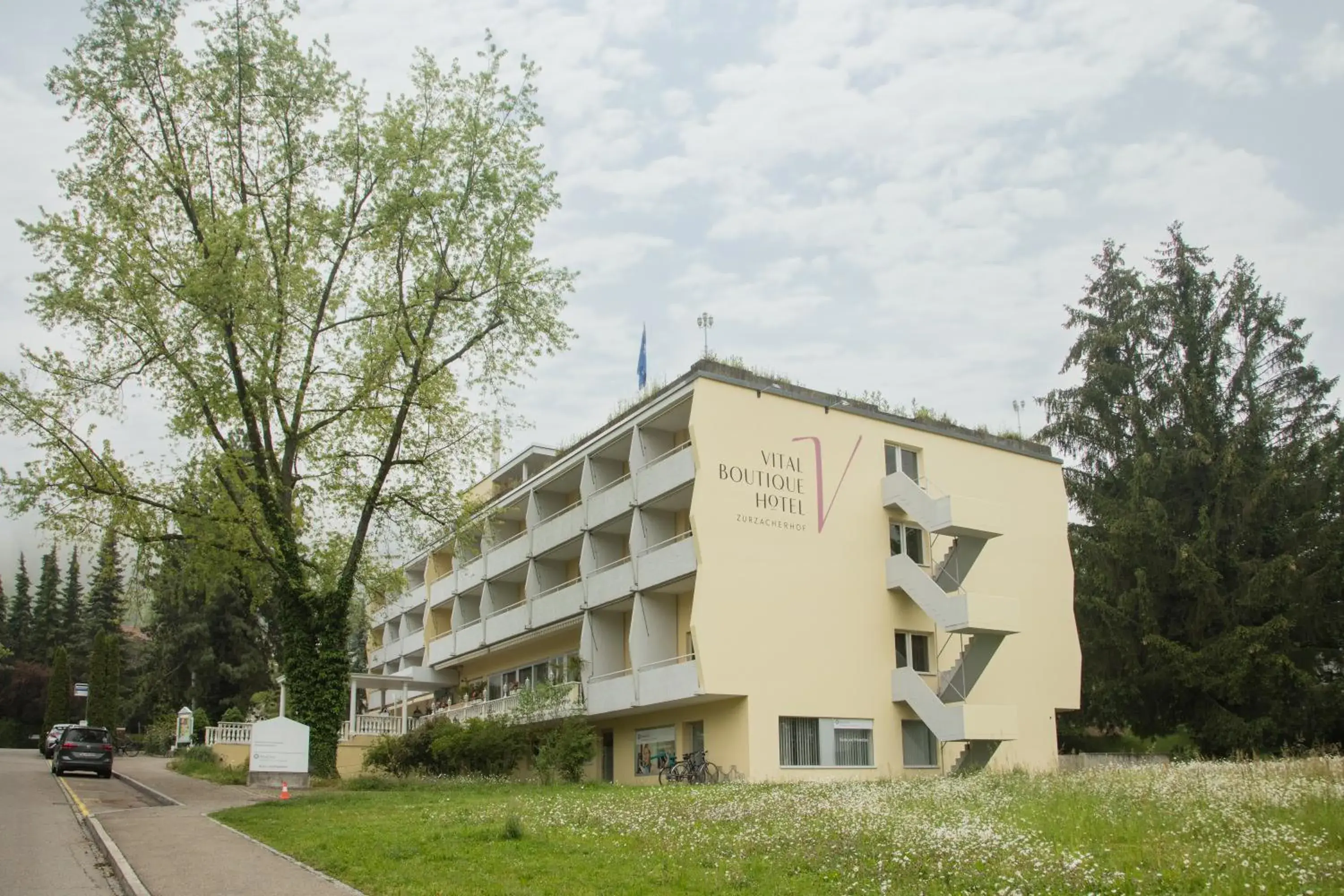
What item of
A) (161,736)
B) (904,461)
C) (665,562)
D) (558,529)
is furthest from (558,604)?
(161,736)

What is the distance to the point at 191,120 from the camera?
29828 mm

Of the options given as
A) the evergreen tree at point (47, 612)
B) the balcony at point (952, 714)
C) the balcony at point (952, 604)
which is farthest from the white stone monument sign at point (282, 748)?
the evergreen tree at point (47, 612)

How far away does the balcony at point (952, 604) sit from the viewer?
3281 centimetres

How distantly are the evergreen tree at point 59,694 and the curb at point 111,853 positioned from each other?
55.2 metres

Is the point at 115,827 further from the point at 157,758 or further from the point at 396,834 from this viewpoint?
the point at 157,758

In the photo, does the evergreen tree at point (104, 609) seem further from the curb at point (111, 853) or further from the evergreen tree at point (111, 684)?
the curb at point (111, 853)

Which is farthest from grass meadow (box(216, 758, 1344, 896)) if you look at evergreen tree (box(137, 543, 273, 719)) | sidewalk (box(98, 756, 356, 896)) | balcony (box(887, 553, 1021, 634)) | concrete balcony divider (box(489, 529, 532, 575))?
evergreen tree (box(137, 543, 273, 719))

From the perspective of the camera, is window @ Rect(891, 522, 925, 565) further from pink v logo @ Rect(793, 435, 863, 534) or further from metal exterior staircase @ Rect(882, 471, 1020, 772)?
pink v logo @ Rect(793, 435, 863, 534)

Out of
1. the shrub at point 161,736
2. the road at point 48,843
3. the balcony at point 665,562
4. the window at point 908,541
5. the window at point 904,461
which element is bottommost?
the shrub at point 161,736

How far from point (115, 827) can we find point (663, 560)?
56.5ft

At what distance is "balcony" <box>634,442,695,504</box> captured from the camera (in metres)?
32.9

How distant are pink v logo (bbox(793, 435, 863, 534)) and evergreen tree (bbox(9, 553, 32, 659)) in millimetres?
83748

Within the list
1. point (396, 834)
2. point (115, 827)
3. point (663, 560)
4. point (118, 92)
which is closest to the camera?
point (396, 834)

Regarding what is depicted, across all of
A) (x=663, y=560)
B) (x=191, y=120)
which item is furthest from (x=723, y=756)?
(x=191, y=120)
